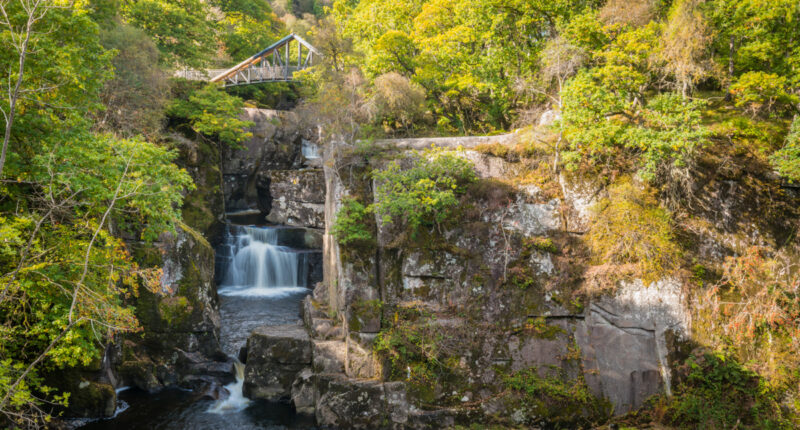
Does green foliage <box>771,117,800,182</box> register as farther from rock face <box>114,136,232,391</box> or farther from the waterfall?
the waterfall

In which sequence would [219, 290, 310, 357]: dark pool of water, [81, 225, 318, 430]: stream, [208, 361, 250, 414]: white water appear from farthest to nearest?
[219, 290, 310, 357]: dark pool of water < [208, 361, 250, 414]: white water < [81, 225, 318, 430]: stream

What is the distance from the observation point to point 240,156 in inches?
885

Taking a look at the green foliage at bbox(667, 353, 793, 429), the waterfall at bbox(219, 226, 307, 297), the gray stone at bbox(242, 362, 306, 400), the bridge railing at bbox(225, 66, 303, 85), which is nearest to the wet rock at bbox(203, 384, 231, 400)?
the gray stone at bbox(242, 362, 306, 400)

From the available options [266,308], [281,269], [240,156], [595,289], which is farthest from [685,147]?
[240,156]

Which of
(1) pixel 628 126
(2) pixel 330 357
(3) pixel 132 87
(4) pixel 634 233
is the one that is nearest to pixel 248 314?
(2) pixel 330 357

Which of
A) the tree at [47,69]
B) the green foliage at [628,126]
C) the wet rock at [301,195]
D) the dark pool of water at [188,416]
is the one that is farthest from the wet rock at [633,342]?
the wet rock at [301,195]

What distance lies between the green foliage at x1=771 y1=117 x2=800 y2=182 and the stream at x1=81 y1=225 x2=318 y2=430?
11919mm

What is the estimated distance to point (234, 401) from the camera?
11055 mm

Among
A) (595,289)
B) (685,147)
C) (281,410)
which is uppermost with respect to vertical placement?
(685,147)

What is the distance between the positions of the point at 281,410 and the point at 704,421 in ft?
30.9

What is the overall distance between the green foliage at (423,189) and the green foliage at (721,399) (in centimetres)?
634

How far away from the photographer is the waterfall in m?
17.6

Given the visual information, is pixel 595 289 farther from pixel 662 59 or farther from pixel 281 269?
pixel 281 269

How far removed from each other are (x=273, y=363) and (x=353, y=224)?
4.27 meters
